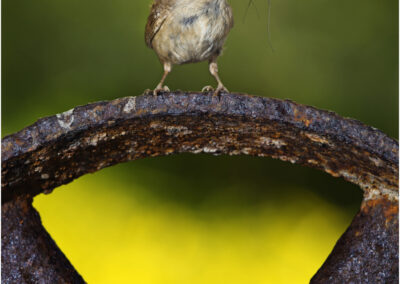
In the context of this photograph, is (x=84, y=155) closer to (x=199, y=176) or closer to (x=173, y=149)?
(x=173, y=149)

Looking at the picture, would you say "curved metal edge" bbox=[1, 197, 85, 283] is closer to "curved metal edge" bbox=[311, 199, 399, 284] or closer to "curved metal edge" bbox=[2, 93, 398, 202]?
"curved metal edge" bbox=[2, 93, 398, 202]

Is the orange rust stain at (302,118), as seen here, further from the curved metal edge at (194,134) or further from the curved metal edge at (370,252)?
the curved metal edge at (370,252)

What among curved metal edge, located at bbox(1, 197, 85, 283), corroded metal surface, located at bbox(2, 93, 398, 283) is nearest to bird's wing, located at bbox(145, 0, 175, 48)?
corroded metal surface, located at bbox(2, 93, 398, 283)

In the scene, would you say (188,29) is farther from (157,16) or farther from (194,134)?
(194,134)

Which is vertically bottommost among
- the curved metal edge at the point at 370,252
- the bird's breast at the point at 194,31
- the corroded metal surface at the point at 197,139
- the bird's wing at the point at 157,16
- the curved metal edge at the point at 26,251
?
the curved metal edge at the point at 26,251

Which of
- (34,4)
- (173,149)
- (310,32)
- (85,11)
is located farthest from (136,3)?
→ (173,149)

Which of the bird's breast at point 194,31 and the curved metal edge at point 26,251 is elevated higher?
the bird's breast at point 194,31

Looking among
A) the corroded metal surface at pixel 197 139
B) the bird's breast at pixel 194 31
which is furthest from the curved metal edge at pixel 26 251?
the bird's breast at pixel 194 31
